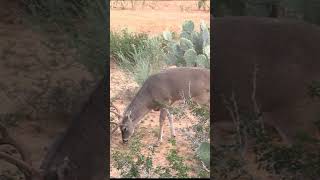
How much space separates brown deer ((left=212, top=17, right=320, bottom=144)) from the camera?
8.41 feet

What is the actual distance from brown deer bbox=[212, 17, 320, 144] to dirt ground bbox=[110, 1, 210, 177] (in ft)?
5.10

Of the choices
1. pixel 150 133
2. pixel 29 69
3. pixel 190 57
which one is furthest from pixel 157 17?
pixel 29 69

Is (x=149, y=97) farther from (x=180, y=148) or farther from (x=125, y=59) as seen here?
(x=125, y=59)

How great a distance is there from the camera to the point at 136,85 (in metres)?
5.37

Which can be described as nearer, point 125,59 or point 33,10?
point 33,10

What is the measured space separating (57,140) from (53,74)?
0.34 m

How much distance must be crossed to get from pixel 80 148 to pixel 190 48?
2.72 metres

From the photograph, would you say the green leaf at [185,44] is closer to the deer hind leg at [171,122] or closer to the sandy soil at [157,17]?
the deer hind leg at [171,122]

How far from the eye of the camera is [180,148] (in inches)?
175

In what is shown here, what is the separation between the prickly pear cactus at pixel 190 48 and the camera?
5.01 m

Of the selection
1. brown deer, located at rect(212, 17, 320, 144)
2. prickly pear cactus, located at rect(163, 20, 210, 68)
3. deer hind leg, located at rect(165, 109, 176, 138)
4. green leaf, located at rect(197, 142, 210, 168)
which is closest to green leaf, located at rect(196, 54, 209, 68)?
prickly pear cactus, located at rect(163, 20, 210, 68)

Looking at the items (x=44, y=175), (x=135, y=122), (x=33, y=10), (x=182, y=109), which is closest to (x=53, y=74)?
(x=33, y=10)

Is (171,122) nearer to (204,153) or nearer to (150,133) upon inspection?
(150,133)

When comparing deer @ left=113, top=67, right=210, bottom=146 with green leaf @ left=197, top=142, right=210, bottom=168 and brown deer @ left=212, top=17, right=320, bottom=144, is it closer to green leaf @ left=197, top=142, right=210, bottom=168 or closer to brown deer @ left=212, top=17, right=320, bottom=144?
green leaf @ left=197, top=142, right=210, bottom=168
